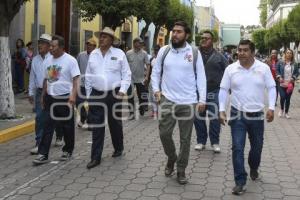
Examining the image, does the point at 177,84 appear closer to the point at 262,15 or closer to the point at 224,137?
the point at 224,137

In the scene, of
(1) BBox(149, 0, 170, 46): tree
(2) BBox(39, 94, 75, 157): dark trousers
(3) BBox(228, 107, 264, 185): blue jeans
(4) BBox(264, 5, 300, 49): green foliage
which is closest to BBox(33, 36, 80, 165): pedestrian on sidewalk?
(2) BBox(39, 94, 75, 157): dark trousers

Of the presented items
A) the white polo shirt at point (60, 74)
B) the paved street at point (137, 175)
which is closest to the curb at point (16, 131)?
the paved street at point (137, 175)

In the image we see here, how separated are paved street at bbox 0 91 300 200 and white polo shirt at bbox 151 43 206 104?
3.38 ft

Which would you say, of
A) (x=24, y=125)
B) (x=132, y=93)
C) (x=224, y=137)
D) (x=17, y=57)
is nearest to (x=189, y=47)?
(x=224, y=137)

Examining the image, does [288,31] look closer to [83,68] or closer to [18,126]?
[83,68]

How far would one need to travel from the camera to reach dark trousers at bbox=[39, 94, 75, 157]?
24.0 ft

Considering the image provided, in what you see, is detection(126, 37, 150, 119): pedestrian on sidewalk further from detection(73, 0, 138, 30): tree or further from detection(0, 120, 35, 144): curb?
detection(73, 0, 138, 30): tree

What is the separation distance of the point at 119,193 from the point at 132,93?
20.9ft

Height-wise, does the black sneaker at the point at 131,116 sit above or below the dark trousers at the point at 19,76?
below

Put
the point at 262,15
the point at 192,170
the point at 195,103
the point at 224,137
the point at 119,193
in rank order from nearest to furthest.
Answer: the point at 119,193
the point at 195,103
the point at 192,170
the point at 224,137
the point at 262,15

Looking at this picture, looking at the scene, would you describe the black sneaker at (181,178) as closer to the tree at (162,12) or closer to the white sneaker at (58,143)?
the white sneaker at (58,143)

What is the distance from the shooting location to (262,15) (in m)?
143

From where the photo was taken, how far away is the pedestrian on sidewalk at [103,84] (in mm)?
7188

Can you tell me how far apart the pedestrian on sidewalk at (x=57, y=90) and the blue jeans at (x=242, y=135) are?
7.81 feet
